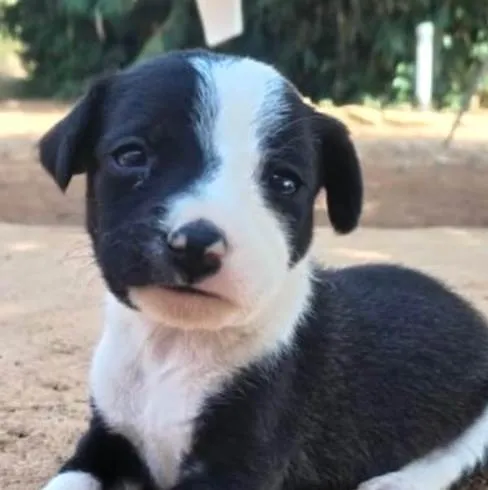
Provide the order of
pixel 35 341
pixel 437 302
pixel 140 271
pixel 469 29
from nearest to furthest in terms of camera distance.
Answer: pixel 140 271
pixel 437 302
pixel 35 341
pixel 469 29

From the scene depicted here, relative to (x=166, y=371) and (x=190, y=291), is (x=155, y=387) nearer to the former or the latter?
(x=166, y=371)

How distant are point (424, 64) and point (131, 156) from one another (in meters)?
9.72

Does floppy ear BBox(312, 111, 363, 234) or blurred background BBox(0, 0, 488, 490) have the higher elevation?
floppy ear BBox(312, 111, 363, 234)

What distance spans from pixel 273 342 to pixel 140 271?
1.34 feet

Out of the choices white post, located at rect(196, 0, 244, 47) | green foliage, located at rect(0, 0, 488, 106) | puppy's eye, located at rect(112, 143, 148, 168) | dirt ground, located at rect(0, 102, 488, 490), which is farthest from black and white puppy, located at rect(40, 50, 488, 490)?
green foliage, located at rect(0, 0, 488, 106)

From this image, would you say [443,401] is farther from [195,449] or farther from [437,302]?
[195,449]

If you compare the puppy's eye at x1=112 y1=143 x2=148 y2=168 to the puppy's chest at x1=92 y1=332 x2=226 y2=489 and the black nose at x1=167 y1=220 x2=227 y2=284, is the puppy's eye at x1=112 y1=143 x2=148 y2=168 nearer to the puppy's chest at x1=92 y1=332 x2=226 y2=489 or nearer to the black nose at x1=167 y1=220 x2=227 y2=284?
the black nose at x1=167 y1=220 x2=227 y2=284

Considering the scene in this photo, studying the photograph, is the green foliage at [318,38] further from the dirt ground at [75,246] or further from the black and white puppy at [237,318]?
the black and white puppy at [237,318]

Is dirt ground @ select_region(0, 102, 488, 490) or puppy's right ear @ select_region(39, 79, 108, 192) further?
dirt ground @ select_region(0, 102, 488, 490)

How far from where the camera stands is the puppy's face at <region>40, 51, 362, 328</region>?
2189 millimetres

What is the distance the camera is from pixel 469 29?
12305 mm

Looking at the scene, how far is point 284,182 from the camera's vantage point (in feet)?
7.89

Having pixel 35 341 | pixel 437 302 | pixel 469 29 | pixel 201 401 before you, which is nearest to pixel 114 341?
pixel 201 401

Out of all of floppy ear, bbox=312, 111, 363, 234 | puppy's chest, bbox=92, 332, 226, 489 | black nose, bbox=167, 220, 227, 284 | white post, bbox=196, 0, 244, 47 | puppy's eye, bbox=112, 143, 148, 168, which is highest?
puppy's eye, bbox=112, 143, 148, 168
